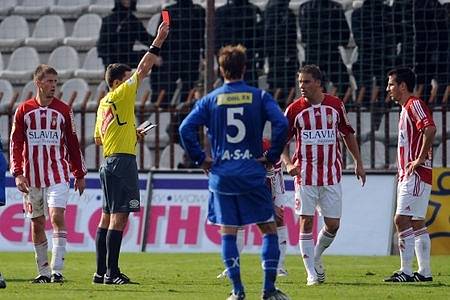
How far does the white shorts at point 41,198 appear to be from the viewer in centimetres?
1322

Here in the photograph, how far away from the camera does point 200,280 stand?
43.6 ft

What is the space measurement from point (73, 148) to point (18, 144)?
0.55m

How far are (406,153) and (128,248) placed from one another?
6809 mm

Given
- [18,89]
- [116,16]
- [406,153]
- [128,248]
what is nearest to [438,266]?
[406,153]

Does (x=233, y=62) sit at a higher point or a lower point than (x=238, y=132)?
higher

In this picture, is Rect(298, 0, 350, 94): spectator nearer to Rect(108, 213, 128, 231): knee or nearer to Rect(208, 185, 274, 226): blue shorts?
Rect(108, 213, 128, 231): knee

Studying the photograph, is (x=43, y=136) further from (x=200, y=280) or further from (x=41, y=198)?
(x=200, y=280)

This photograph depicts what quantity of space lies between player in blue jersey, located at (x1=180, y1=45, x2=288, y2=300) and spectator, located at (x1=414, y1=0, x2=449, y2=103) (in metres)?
9.11

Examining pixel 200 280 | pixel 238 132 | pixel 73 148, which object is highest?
pixel 238 132

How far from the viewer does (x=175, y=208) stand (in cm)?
1902

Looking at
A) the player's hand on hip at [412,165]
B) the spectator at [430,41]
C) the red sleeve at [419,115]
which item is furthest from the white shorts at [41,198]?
the spectator at [430,41]

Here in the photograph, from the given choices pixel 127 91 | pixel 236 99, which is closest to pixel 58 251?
pixel 127 91

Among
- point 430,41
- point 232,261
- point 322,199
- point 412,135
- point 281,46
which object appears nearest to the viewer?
point 232,261

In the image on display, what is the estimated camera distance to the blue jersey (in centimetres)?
1039
